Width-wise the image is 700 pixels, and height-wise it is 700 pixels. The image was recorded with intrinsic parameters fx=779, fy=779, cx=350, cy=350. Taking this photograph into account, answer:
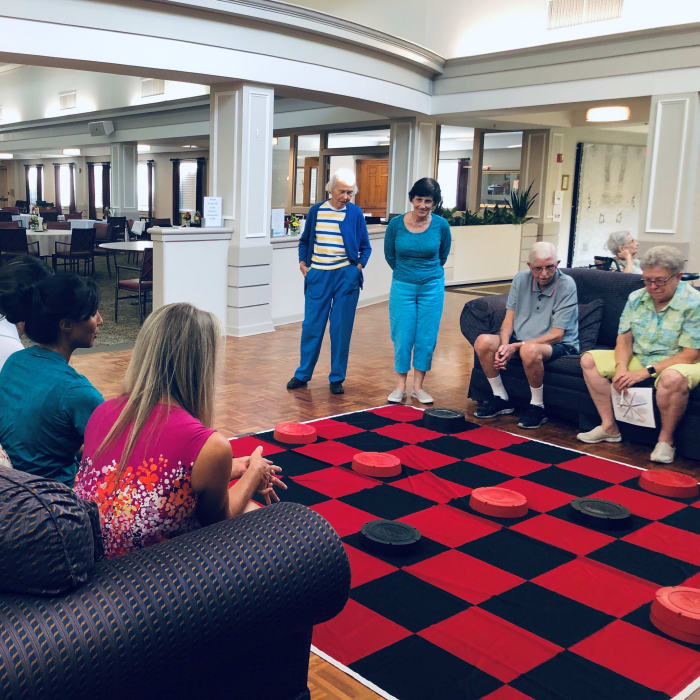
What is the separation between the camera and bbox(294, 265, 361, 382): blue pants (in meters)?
5.39

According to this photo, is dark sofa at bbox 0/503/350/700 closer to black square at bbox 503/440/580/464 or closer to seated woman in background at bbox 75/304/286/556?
seated woman in background at bbox 75/304/286/556

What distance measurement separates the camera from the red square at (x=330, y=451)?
3983mm

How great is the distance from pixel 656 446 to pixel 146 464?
10.4 feet

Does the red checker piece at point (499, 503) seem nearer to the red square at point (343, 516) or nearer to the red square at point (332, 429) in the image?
the red square at point (343, 516)

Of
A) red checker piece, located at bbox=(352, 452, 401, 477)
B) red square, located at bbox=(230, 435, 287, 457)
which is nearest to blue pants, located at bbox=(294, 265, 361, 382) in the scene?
red square, located at bbox=(230, 435, 287, 457)

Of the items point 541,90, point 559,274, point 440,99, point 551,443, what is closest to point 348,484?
point 551,443

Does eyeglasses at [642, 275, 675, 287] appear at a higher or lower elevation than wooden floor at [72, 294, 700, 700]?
higher

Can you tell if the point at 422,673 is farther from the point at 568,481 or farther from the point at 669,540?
the point at 568,481

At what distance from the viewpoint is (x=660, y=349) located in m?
4.21

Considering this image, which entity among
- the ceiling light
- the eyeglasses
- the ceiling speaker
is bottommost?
the eyeglasses

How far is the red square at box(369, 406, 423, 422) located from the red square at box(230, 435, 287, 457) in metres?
0.95

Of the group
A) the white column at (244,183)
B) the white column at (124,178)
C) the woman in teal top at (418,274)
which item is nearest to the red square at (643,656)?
the woman in teal top at (418,274)

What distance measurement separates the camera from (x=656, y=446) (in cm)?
415

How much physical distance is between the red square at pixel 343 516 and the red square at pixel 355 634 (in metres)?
0.60
